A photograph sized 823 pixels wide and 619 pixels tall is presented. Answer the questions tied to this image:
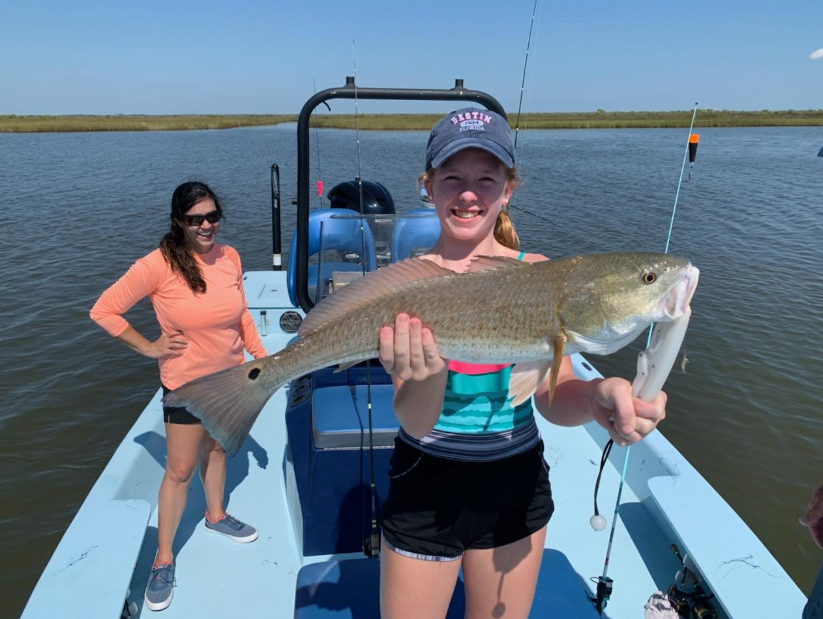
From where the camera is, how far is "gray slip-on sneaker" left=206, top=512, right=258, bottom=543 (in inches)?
157

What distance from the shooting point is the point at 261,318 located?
23.2 feet

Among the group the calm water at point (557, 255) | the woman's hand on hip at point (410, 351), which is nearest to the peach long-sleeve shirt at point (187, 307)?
the woman's hand on hip at point (410, 351)

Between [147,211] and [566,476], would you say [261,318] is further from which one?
[147,211]

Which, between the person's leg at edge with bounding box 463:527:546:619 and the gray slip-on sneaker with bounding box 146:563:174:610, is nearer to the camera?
the person's leg at edge with bounding box 463:527:546:619

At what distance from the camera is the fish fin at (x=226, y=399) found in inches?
89.6

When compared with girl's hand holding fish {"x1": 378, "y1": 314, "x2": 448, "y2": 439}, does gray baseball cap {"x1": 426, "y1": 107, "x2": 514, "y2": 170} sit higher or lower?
higher

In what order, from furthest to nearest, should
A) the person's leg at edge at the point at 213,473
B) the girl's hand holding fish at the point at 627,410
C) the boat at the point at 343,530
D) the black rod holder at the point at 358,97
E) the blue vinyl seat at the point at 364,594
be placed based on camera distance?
the black rod holder at the point at 358,97, the person's leg at edge at the point at 213,473, the boat at the point at 343,530, the blue vinyl seat at the point at 364,594, the girl's hand holding fish at the point at 627,410

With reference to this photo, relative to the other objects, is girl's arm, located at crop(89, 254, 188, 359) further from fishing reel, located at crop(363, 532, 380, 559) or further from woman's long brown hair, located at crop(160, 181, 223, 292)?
fishing reel, located at crop(363, 532, 380, 559)

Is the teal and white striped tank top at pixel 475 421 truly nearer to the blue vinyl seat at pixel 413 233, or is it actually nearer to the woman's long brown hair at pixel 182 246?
the woman's long brown hair at pixel 182 246

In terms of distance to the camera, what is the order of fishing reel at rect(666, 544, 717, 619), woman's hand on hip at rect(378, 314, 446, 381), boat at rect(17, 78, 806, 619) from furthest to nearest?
fishing reel at rect(666, 544, 717, 619), boat at rect(17, 78, 806, 619), woman's hand on hip at rect(378, 314, 446, 381)

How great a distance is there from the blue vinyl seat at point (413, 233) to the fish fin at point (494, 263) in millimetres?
3228

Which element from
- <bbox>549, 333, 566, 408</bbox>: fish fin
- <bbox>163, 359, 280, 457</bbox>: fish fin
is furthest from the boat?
<bbox>549, 333, 566, 408</bbox>: fish fin

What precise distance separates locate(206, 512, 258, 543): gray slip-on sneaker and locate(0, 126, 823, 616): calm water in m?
2.95

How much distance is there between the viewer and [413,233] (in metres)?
5.45
